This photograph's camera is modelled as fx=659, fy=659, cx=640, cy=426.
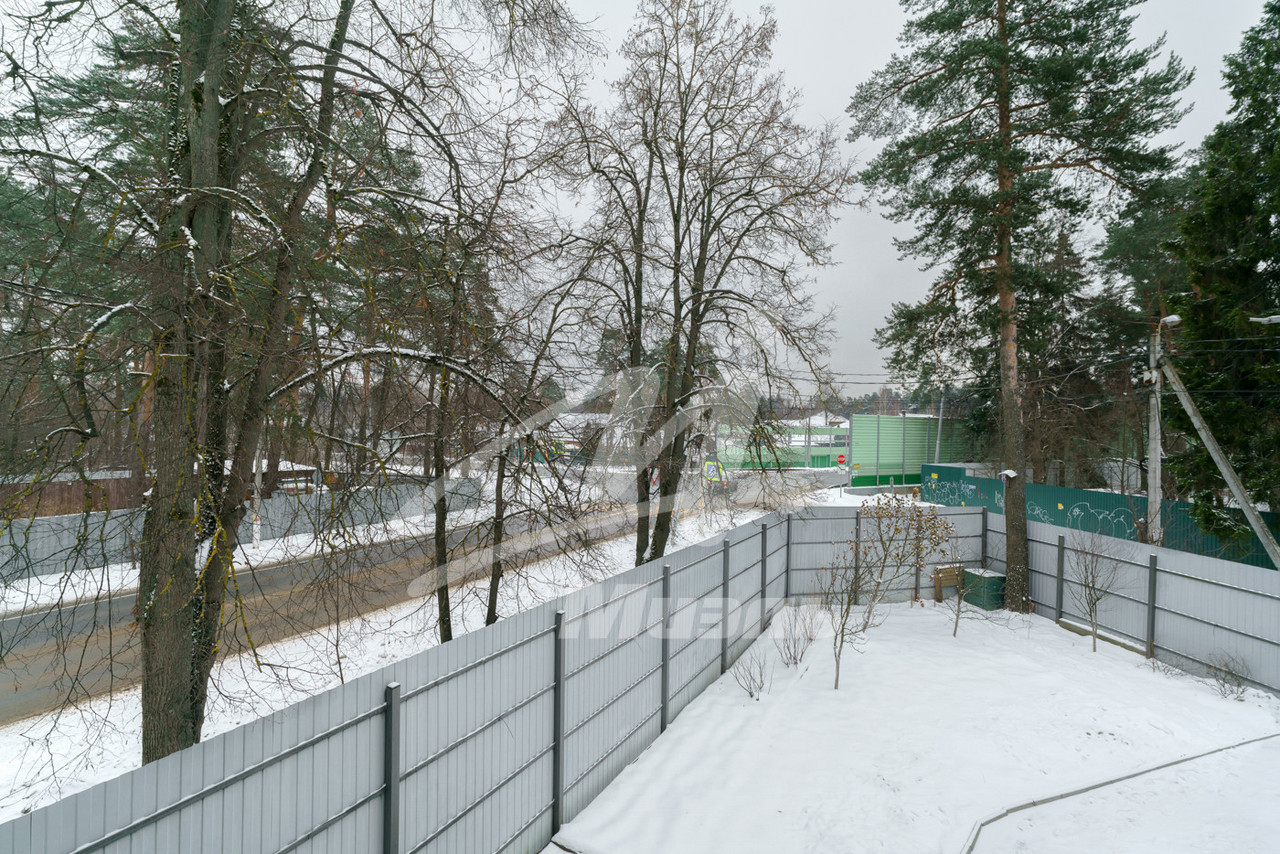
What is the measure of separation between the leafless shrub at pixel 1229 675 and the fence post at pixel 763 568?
6189 millimetres

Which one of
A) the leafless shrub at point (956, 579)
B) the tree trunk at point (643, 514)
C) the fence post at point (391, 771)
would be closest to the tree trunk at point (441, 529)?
the tree trunk at point (643, 514)

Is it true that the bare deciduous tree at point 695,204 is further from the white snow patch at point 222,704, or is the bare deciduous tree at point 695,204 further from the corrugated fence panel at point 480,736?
the corrugated fence panel at point 480,736

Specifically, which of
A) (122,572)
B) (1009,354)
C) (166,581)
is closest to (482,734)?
(166,581)

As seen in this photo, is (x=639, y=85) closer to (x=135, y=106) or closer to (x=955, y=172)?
(x=955, y=172)

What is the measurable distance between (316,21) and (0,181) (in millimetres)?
2462

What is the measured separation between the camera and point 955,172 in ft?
45.9

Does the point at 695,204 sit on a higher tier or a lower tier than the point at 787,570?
higher

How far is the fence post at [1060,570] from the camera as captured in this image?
12430 millimetres

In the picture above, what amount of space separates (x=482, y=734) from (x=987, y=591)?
12.4 metres

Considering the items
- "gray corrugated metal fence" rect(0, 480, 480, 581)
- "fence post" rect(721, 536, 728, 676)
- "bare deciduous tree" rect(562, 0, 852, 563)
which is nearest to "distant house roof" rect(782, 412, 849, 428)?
"bare deciduous tree" rect(562, 0, 852, 563)

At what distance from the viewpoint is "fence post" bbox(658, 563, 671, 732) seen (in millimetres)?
7230

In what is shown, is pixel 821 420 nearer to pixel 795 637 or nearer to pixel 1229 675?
pixel 795 637

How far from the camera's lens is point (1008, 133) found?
42.6ft

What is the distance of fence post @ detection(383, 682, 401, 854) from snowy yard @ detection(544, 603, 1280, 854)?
195cm
